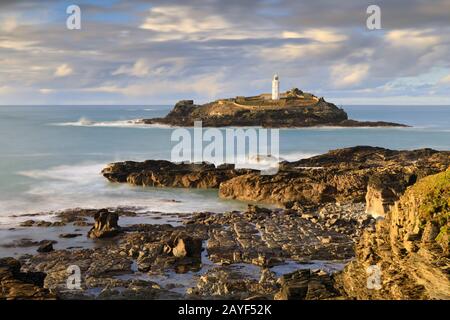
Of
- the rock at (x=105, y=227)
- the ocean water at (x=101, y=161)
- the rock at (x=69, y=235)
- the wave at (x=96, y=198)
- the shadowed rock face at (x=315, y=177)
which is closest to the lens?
the rock at (x=105, y=227)

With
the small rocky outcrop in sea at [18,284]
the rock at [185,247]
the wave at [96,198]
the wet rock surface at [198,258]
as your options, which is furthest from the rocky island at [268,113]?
the small rocky outcrop in sea at [18,284]

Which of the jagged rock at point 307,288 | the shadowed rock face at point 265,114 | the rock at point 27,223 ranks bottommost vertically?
the rock at point 27,223

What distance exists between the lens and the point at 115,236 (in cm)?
2884

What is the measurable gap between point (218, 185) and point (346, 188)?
11340 millimetres

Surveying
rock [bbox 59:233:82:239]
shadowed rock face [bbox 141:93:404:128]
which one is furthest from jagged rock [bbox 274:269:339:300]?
shadowed rock face [bbox 141:93:404:128]

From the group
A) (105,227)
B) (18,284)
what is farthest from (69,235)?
(18,284)

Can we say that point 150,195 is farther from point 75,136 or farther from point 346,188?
point 75,136

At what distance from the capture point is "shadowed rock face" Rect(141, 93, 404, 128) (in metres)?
122

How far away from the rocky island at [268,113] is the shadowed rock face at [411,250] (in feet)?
336

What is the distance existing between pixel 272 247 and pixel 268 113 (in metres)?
98.5

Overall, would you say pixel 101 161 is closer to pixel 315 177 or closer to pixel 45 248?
pixel 315 177

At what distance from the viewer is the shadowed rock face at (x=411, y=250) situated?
13.9 metres

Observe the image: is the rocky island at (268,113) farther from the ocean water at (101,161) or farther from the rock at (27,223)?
the rock at (27,223)
